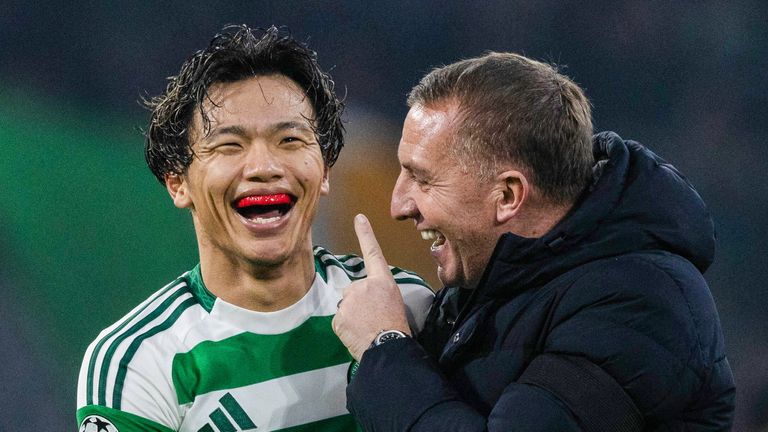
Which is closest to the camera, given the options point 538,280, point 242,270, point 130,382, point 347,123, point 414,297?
point 538,280

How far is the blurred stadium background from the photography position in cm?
380

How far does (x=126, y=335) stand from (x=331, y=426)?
52 centimetres

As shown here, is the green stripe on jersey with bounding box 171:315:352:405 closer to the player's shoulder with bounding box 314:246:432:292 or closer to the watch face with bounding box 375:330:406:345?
the player's shoulder with bounding box 314:246:432:292

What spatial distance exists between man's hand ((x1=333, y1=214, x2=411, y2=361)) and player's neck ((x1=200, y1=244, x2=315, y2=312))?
23cm

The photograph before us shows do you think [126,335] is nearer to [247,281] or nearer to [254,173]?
[247,281]

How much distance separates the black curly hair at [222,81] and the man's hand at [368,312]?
427 mm

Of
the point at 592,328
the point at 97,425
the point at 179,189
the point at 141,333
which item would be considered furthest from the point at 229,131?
the point at 592,328

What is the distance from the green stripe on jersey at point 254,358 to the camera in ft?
6.66

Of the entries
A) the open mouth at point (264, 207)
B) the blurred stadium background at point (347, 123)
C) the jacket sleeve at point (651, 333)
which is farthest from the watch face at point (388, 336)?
the blurred stadium background at point (347, 123)

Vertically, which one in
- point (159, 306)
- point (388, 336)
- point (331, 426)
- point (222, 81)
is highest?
point (222, 81)

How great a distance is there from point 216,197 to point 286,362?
43 centimetres

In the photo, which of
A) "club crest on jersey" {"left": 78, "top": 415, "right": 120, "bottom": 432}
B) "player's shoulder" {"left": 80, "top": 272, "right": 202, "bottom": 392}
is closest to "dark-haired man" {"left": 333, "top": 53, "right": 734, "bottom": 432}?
"player's shoulder" {"left": 80, "top": 272, "right": 202, "bottom": 392}

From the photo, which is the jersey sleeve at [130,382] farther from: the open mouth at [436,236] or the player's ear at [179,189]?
the open mouth at [436,236]

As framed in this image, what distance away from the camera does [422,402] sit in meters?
1.72
